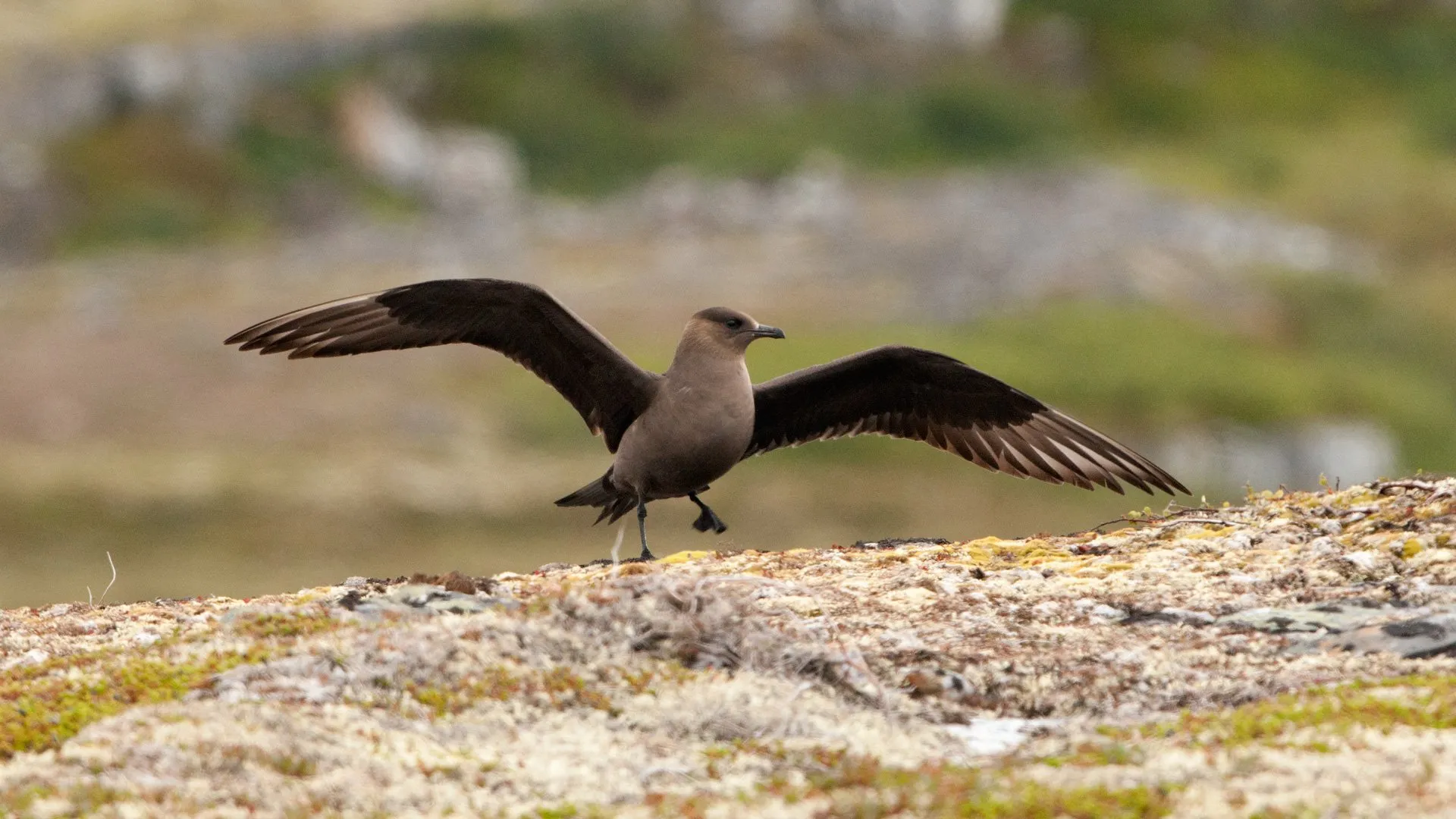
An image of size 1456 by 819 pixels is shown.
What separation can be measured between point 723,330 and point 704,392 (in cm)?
61

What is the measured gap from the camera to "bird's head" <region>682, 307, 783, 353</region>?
486 inches

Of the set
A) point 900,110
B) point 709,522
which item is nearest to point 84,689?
point 709,522

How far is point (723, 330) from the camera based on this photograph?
12438 millimetres

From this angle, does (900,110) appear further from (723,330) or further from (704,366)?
(704,366)

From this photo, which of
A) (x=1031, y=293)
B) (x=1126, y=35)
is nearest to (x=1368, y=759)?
(x=1031, y=293)

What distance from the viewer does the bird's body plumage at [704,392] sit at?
1199cm

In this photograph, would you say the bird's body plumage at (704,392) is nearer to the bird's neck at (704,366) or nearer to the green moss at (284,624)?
the bird's neck at (704,366)

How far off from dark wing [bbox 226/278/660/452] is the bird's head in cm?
43

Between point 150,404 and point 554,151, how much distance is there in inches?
750

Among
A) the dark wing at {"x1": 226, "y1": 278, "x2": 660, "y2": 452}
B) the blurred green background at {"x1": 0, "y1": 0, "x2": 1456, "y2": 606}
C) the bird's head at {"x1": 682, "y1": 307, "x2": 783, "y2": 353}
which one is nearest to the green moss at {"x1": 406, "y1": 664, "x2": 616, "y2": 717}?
the dark wing at {"x1": 226, "y1": 278, "x2": 660, "y2": 452}

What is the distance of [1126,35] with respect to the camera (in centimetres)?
5794

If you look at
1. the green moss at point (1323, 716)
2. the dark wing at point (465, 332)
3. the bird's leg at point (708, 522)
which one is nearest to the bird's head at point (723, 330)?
the dark wing at point (465, 332)

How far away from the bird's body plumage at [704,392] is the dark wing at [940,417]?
1cm

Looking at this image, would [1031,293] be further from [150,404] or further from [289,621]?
[289,621]
